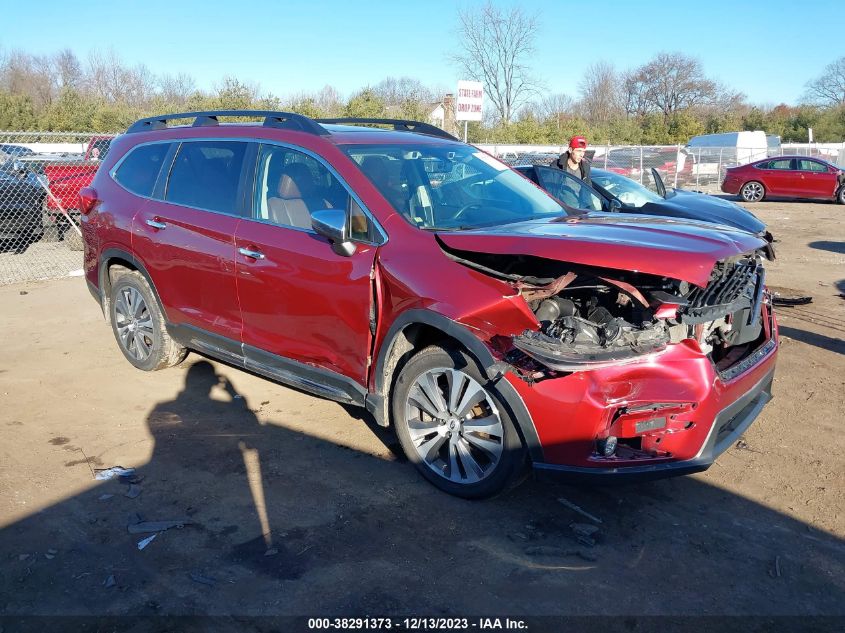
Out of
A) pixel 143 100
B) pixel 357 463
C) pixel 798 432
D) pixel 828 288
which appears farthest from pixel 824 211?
pixel 143 100

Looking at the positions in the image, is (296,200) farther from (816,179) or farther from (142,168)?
(816,179)

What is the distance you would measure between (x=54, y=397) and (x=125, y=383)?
523 millimetres

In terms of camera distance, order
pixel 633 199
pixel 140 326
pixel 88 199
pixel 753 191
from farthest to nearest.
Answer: pixel 753 191
pixel 633 199
pixel 88 199
pixel 140 326

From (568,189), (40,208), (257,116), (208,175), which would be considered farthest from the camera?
(40,208)

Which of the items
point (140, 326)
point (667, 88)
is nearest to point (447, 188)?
point (140, 326)

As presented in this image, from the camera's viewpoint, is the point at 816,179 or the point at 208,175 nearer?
the point at 208,175

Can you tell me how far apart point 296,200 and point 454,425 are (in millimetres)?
1753

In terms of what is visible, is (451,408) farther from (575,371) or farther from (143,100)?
(143,100)

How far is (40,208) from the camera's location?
12.7m

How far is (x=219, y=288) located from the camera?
15.8ft

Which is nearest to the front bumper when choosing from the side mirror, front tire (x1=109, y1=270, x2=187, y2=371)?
the side mirror

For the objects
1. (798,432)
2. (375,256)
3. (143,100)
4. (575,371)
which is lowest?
(798,432)

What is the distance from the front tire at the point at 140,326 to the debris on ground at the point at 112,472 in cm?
161

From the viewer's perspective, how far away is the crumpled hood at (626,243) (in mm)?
3182
